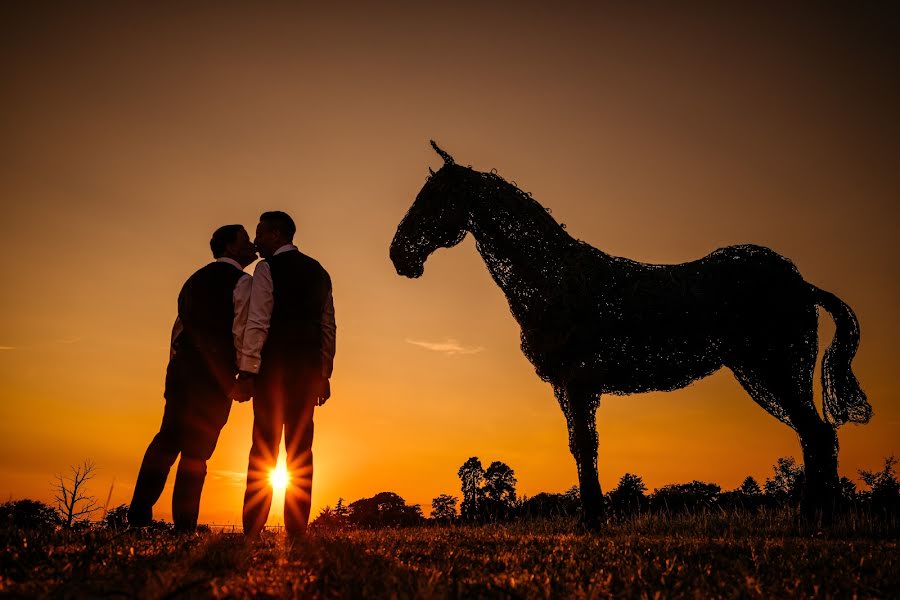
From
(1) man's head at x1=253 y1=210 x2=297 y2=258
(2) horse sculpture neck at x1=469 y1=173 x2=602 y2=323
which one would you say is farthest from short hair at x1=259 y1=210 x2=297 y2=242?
(2) horse sculpture neck at x1=469 y1=173 x2=602 y2=323

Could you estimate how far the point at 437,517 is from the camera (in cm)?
957

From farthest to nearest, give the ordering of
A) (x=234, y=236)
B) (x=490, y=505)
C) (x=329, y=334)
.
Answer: (x=490, y=505)
(x=234, y=236)
(x=329, y=334)

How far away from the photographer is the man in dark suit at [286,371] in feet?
16.8

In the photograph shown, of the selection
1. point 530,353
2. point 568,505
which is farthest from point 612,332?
point 568,505

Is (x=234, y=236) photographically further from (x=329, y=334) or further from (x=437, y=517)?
(x=437, y=517)

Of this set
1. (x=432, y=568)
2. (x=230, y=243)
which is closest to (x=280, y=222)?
(x=230, y=243)

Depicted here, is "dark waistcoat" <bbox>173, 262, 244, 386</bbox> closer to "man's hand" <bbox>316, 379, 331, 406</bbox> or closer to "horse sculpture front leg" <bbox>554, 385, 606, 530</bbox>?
"man's hand" <bbox>316, 379, 331, 406</bbox>

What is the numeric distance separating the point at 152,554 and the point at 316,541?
4.21 feet

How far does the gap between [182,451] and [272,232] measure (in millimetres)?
2447

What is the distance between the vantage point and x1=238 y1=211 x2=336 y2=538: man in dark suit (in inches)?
202

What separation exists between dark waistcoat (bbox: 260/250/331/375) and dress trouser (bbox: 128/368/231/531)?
1.00m

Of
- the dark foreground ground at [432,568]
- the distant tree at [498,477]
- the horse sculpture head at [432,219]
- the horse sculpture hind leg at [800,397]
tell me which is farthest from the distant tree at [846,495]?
the distant tree at [498,477]

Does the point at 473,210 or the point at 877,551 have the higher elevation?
the point at 473,210

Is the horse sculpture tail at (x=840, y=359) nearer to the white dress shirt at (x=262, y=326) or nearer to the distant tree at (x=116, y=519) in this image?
the white dress shirt at (x=262, y=326)
